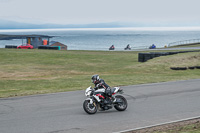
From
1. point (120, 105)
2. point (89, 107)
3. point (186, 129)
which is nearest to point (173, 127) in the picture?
point (186, 129)

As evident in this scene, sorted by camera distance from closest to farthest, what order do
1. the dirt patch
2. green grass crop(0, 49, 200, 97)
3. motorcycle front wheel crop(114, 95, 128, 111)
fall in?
the dirt patch, motorcycle front wheel crop(114, 95, 128, 111), green grass crop(0, 49, 200, 97)

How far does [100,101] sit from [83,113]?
79 centimetres

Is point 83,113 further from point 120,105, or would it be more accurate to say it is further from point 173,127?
point 173,127

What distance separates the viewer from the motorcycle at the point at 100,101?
35.7 ft

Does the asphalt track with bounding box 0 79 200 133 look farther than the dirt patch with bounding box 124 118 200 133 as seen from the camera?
Yes

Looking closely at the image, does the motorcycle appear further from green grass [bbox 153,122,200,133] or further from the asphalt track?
green grass [bbox 153,122,200,133]

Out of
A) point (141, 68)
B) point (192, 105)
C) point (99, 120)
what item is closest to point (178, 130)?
point (99, 120)

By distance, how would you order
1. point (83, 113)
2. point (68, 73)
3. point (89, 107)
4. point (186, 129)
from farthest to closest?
point (68, 73)
point (83, 113)
point (89, 107)
point (186, 129)

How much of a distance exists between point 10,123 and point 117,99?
4103 millimetres

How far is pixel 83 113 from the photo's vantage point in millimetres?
11133

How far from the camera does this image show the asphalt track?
30.3 ft

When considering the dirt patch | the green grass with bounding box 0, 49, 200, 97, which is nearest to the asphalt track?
the dirt patch

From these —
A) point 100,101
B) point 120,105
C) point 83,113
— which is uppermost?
point 100,101

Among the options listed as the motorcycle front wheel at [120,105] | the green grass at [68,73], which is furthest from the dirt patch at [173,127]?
the green grass at [68,73]
